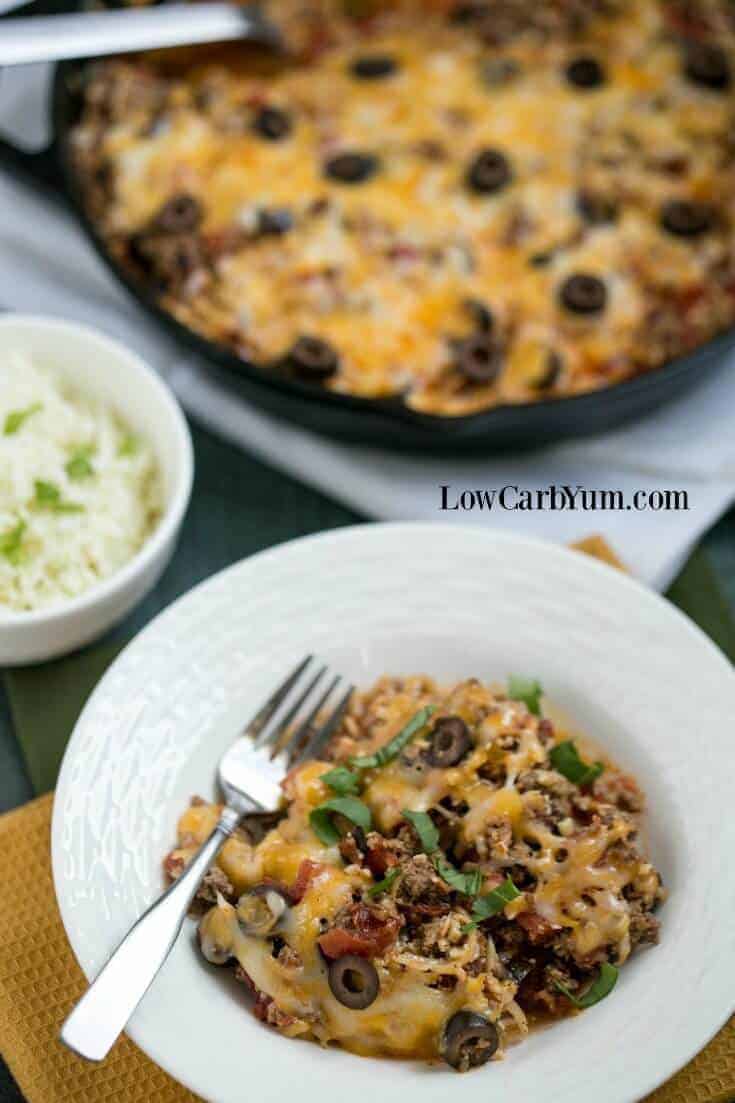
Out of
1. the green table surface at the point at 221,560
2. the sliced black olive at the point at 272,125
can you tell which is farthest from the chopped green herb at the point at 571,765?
the sliced black olive at the point at 272,125

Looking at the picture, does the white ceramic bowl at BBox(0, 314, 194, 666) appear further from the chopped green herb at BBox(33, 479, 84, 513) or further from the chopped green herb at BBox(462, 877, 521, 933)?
the chopped green herb at BBox(462, 877, 521, 933)

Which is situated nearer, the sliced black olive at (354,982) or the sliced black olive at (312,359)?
the sliced black olive at (354,982)

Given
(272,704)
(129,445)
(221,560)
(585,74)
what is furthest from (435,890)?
(585,74)

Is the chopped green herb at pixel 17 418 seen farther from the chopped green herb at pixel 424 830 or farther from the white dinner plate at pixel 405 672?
the chopped green herb at pixel 424 830

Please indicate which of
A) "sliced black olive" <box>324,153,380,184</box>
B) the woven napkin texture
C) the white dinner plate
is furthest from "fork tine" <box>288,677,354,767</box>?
"sliced black olive" <box>324,153,380,184</box>

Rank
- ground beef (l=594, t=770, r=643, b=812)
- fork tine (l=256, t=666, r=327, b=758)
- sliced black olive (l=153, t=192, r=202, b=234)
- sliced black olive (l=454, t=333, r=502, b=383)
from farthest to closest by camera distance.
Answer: sliced black olive (l=153, t=192, r=202, b=234), sliced black olive (l=454, t=333, r=502, b=383), fork tine (l=256, t=666, r=327, b=758), ground beef (l=594, t=770, r=643, b=812)

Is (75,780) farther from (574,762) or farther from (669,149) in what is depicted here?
(669,149)
